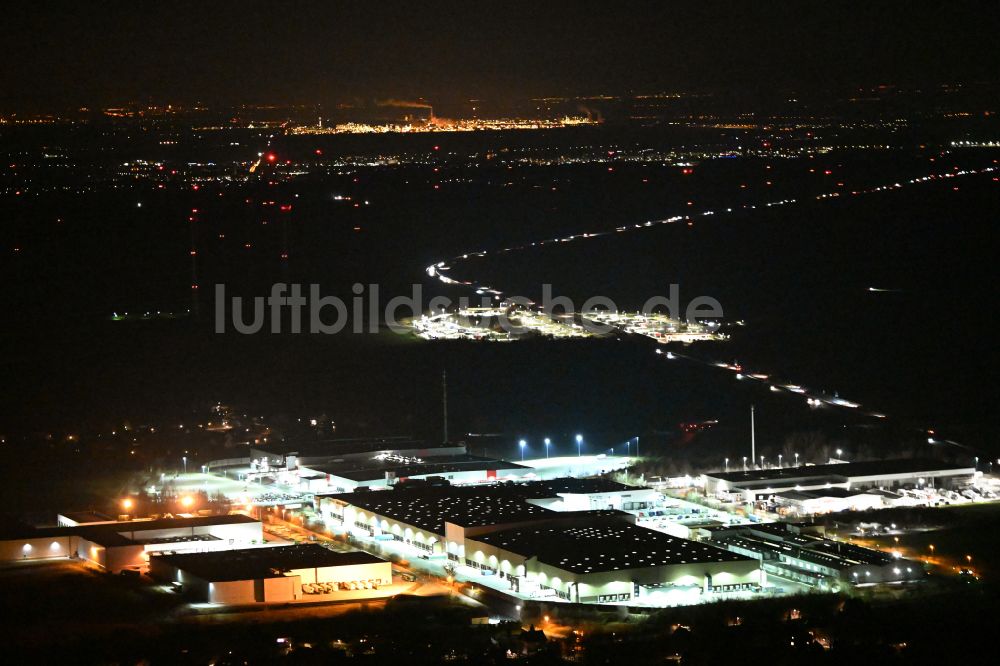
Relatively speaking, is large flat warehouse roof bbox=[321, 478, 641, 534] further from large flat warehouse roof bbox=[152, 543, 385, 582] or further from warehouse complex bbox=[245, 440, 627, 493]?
large flat warehouse roof bbox=[152, 543, 385, 582]

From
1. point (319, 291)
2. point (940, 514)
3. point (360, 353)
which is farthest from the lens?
point (319, 291)

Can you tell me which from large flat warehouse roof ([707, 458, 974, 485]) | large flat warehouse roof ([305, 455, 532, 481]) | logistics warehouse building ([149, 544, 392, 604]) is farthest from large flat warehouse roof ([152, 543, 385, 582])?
large flat warehouse roof ([707, 458, 974, 485])

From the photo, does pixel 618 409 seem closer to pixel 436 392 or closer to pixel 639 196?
pixel 436 392

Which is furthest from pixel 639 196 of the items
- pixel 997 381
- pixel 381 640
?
pixel 381 640

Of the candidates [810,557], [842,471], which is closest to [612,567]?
[810,557]

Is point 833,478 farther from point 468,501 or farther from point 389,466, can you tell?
point 389,466
